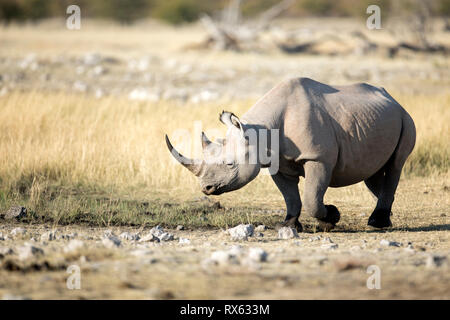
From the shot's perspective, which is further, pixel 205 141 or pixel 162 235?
pixel 205 141

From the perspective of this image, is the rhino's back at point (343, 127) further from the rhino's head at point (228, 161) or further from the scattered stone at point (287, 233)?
the scattered stone at point (287, 233)

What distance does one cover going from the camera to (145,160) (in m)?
9.37

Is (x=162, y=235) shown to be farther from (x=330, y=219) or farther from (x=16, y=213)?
(x=16, y=213)

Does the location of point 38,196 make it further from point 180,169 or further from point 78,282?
point 78,282

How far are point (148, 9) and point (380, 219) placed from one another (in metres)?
55.6

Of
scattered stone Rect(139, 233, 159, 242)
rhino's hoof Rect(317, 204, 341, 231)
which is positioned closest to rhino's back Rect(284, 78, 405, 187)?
rhino's hoof Rect(317, 204, 341, 231)

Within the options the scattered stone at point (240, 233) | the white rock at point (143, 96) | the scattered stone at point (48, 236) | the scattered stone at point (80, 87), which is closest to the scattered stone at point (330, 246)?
the scattered stone at point (240, 233)

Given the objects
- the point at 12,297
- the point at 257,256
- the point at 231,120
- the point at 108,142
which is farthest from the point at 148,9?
the point at 12,297

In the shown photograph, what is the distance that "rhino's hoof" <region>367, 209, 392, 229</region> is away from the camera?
707 centimetres

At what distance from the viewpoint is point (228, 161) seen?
633cm

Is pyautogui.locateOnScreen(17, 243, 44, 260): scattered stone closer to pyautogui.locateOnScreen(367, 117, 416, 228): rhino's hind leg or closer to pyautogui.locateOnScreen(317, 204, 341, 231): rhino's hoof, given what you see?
Answer: pyautogui.locateOnScreen(317, 204, 341, 231): rhino's hoof

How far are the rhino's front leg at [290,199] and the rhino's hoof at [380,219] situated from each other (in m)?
0.75

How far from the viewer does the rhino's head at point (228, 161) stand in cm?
634

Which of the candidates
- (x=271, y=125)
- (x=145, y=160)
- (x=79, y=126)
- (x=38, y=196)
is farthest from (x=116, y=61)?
(x=271, y=125)
